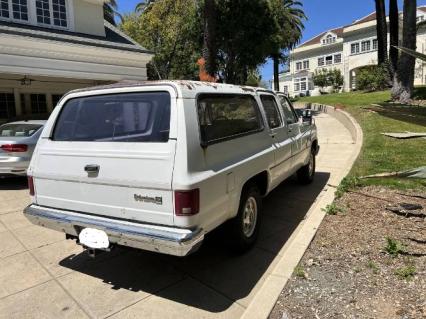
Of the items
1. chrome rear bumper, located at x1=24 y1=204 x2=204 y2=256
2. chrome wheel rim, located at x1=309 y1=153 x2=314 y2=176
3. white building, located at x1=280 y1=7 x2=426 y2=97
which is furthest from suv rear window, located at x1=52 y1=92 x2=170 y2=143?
white building, located at x1=280 y1=7 x2=426 y2=97

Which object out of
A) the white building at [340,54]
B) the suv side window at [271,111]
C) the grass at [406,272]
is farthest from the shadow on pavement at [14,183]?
the white building at [340,54]

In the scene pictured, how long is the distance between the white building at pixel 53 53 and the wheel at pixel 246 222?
358 inches

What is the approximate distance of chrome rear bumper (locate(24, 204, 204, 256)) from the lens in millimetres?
3182

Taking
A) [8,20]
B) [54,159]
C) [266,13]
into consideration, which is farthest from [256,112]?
[266,13]

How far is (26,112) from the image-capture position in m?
16.1

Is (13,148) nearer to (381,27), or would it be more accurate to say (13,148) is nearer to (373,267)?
(373,267)

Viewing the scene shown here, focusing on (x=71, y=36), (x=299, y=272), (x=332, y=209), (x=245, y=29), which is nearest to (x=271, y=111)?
(x=332, y=209)

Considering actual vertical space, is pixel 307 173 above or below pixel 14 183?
above

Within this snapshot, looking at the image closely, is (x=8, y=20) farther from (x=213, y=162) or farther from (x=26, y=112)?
(x=213, y=162)

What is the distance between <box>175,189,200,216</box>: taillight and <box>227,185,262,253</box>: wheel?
38.8 inches

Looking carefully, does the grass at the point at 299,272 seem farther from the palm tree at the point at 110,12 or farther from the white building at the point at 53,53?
the palm tree at the point at 110,12

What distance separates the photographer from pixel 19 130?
8.30 m

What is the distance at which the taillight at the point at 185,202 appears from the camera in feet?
10.5

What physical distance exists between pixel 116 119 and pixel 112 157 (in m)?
0.50
